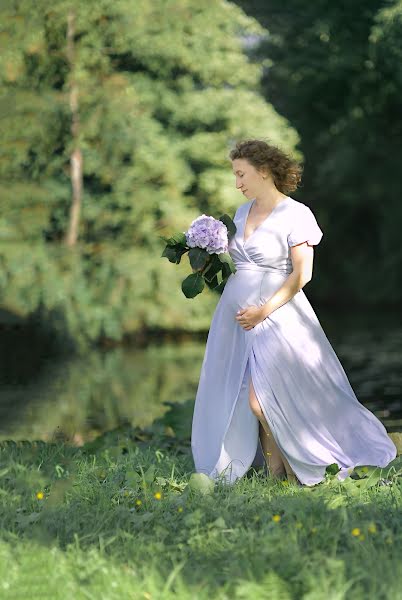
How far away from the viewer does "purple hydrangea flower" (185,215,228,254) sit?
19.7ft

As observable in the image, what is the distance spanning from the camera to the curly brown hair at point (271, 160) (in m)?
6.11

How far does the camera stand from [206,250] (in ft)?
19.9

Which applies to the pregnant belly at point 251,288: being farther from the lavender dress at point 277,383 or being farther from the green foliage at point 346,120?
the green foliage at point 346,120

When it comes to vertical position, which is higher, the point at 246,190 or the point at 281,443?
the point at 246,190

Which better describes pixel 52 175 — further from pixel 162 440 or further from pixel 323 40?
pixel 162 440

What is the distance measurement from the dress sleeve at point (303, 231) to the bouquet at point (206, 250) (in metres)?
0.36

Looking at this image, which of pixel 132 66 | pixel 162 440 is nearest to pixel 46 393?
pixel 162 440

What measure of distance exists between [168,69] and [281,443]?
15.7m

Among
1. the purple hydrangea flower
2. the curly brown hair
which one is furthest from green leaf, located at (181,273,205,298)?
the curly brown hair

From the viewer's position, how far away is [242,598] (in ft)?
12.7

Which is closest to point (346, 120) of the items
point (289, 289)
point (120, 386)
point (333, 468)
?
point (120, 386)

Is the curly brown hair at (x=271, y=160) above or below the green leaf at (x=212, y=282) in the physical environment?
above

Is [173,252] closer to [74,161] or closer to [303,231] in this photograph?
[303,231]

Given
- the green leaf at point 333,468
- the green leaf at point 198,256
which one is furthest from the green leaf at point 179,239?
the green leaf at point 333,468
